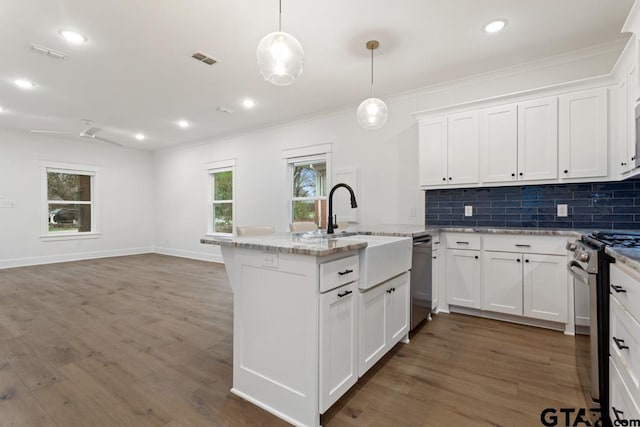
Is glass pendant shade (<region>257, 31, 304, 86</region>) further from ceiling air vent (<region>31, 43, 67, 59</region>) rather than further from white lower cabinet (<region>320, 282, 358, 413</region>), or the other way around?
ceiling air vent (<region>31, 43, 67, 59</region>)

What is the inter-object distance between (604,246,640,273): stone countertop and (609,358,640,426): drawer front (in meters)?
0.49

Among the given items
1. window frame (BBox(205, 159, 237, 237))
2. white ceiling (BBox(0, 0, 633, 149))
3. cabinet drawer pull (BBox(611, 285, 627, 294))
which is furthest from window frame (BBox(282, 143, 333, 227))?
cabinet drawer pull (BBox(611, 285, 627, 294))

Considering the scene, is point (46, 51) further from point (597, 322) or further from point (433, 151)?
point (597, 322)

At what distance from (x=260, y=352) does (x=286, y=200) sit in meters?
3.89

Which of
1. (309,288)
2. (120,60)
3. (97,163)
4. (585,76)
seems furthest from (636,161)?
(97,163)

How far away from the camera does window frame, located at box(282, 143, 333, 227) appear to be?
493 centimetres

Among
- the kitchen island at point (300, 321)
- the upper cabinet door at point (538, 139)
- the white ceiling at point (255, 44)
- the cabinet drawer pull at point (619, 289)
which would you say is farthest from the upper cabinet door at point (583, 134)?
the kitchen island at point (300, 321)

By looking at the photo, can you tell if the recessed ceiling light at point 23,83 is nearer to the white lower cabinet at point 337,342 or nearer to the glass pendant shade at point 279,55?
the glass pendant shade at point 279,55

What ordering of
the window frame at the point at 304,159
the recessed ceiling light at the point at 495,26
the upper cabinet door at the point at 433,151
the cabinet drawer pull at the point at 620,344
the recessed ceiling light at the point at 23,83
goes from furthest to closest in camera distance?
the window frame at the point at 304,159 < the recessed ceiling light at the point at 23,83 < the upper cabinet door at the point at 433,151 < the recessed ceiling light at the point at 495,26 < the cabinet drawer pull at the point at 620,344

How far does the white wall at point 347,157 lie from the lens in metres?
3.39

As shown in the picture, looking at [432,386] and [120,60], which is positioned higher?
[120,60]

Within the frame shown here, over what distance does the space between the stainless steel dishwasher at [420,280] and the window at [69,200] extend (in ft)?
24.7

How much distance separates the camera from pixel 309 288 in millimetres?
1534

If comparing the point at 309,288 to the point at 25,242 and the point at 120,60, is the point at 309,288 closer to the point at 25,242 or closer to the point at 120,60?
the point at 120,60
